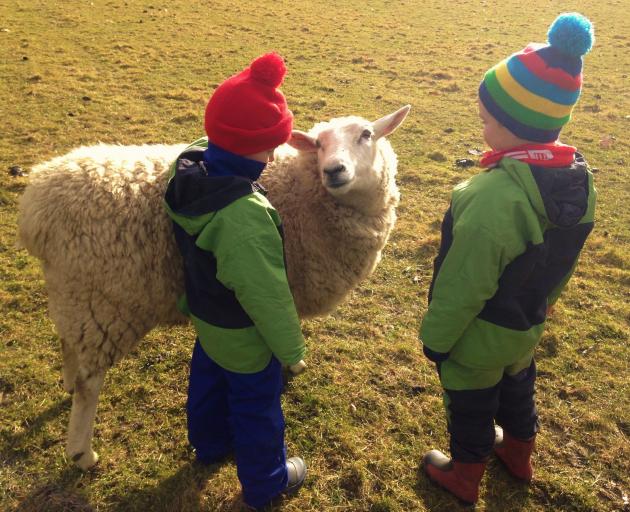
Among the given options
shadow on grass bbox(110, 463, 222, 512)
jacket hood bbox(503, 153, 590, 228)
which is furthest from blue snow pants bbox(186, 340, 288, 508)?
jacket hood bbox(503, 153, 590, 228)

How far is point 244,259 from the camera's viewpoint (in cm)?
218

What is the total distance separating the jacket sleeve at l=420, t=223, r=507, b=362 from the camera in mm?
2221

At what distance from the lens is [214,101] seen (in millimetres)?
2334

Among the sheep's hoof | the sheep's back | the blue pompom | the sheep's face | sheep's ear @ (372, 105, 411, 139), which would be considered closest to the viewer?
the blue pompom

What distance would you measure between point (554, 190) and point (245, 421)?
1869 millimetres

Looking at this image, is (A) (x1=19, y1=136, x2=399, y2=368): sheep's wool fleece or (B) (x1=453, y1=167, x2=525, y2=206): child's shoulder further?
(A) (x1=19, y1=136, x2=399, y2=368): sheep's wool fleece

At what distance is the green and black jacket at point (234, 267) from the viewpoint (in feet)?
7.21

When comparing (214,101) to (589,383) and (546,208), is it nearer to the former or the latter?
(546,208)

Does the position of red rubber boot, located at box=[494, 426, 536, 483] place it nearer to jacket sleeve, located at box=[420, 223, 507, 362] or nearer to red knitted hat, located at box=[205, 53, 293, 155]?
jacket sleeve, located at box=[420, 223, 507, 362]

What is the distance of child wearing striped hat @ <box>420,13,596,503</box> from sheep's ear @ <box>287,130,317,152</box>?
1328 mm

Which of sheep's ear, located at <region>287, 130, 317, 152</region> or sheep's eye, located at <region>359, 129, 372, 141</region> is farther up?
sheep's eye, located at <region>359, 129, 372, 141</region>

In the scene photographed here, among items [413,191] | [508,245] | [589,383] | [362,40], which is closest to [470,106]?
[413,191]

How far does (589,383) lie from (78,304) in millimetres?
3705

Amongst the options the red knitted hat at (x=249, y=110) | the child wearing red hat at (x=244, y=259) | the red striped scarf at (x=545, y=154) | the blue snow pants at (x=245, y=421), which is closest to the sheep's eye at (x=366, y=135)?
the child wearing red hat at (x=244, y=259)
